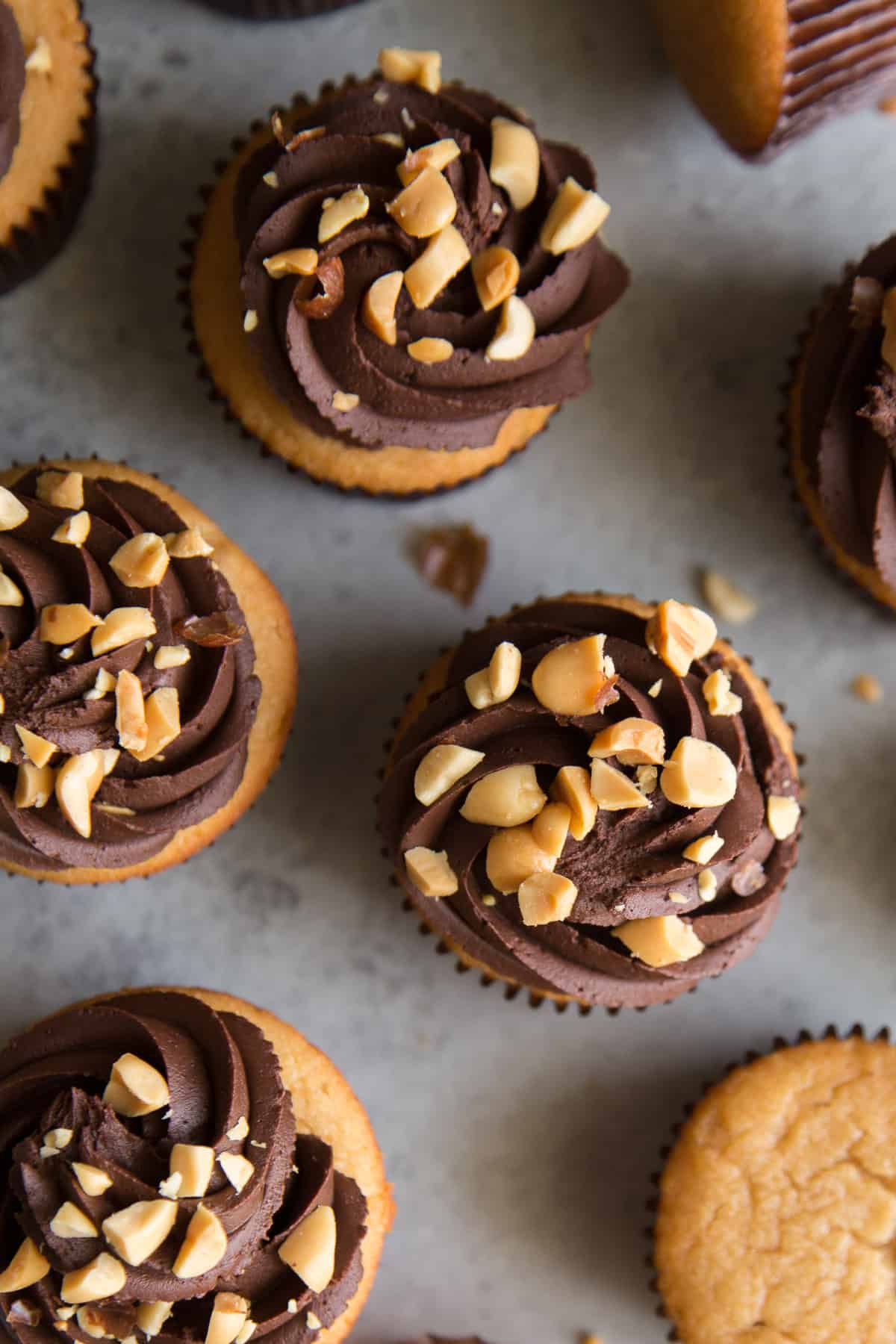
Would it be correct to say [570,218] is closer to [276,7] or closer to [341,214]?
[341,214]

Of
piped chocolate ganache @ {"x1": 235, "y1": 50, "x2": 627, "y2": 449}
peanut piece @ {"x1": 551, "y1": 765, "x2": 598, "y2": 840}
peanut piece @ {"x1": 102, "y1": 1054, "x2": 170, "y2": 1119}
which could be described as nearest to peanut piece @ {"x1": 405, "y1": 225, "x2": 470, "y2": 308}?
piped chocolate ganache @ {"x1": 235, "y1": 50, "x2": 627, "y2": 449}

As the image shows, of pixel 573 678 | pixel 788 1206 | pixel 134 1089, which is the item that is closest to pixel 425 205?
pixel 573 678

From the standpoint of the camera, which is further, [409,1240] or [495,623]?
[409,1240]

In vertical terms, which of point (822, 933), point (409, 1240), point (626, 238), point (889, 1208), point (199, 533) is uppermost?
point (626, 238)

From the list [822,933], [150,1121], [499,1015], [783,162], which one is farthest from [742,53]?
[150,1121]

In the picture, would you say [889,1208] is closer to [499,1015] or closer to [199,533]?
[499,1015]

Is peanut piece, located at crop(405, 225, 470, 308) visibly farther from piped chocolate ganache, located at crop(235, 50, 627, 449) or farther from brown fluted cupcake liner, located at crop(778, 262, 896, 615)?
brown fluted cupcake liner, located at crop(778, 262, 896, 615)
